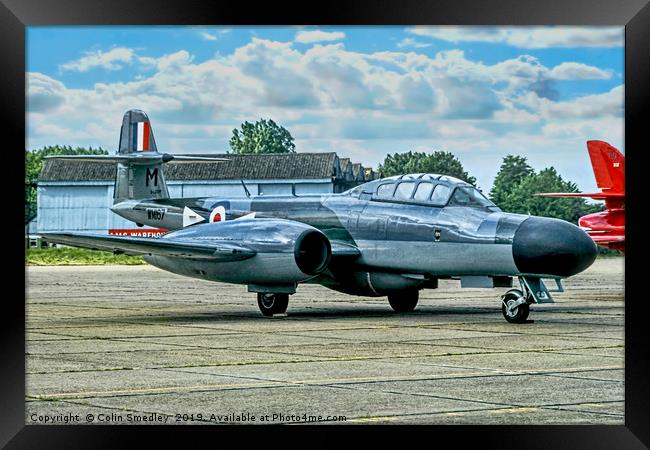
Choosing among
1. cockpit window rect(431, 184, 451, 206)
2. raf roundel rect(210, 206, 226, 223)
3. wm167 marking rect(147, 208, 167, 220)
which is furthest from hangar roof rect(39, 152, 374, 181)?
cockpit window rect(431, 184, 451, 206)

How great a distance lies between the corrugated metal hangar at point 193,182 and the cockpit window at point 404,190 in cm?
1891

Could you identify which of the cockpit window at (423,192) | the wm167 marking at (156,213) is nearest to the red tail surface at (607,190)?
the wm167 marking at (156,213)

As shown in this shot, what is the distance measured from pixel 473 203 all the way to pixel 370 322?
2.18 meters

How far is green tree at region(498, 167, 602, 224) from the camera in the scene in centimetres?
3975

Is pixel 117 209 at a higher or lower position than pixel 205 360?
higher

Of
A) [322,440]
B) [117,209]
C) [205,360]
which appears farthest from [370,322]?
[322,440]

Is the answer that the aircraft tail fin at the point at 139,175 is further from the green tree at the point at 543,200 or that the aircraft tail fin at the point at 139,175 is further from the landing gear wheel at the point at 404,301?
the green tree at the point at 543,200

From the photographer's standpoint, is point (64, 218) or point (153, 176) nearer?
point (153, 176)

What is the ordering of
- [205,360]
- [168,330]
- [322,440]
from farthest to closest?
[168,330] → [205,360] → [322,440]

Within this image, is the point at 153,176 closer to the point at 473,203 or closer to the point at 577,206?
the point at 473,203

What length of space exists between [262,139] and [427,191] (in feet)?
165

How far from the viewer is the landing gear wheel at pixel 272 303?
1656cm

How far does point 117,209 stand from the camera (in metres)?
22.3

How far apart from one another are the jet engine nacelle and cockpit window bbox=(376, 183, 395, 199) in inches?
51.0
